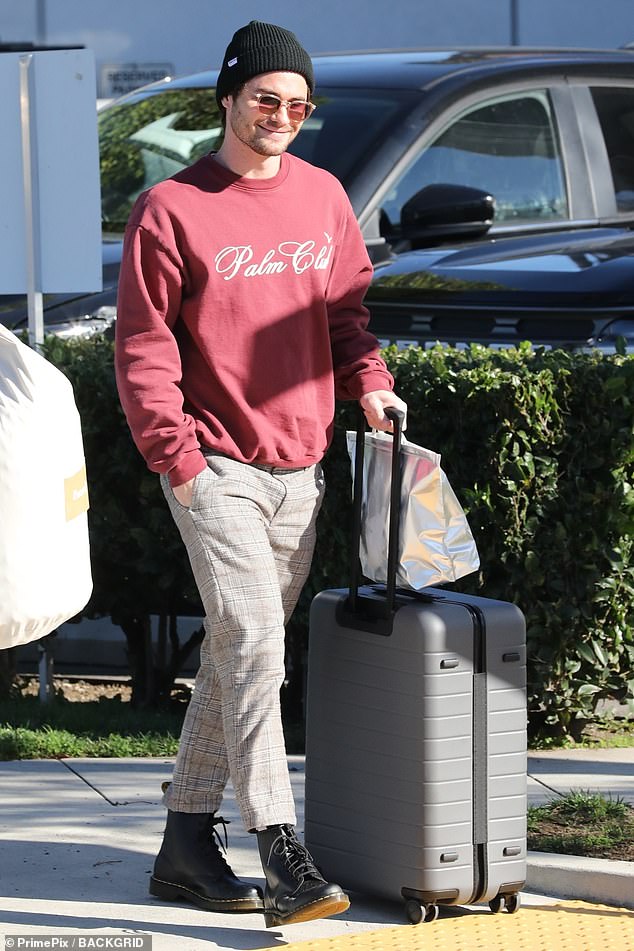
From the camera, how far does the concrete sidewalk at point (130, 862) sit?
4.13m

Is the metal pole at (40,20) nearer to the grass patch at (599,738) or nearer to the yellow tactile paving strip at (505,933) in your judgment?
the grass patch at (599,738)

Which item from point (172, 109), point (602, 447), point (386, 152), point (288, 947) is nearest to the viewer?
point (288, 947)

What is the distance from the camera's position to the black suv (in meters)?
6.69

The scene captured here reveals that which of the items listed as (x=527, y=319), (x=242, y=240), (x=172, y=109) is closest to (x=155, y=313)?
(x=242, y=240)

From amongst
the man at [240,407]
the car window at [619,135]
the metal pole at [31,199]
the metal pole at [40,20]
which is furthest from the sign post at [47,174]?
the metal pole at [40,20]

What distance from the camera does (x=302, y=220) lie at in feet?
13.9

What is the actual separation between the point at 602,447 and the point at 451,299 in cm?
133

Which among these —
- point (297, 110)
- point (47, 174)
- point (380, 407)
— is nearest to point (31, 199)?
point (47, 174)

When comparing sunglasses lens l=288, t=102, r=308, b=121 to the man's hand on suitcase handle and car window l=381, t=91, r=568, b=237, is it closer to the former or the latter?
the man's hand on suitcase handle

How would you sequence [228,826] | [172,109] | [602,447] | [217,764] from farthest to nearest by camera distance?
[172,109] → [602,447] → [228,826] → [217,764]

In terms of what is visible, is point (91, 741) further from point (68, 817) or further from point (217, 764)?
point (217, 764)

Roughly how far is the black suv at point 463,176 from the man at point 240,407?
2326 mm

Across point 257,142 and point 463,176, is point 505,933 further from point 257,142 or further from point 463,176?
point 463,176

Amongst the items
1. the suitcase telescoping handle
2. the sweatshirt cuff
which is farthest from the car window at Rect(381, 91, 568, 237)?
the sweatshirt cuff
